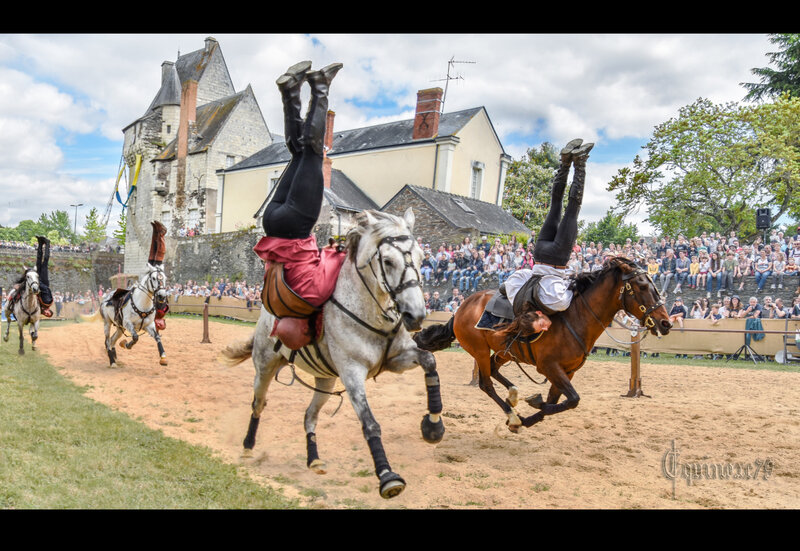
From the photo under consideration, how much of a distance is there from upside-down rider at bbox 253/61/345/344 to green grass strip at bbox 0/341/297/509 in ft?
5.88

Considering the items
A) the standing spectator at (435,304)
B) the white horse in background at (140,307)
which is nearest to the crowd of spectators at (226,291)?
the standing spectator at (435,304)

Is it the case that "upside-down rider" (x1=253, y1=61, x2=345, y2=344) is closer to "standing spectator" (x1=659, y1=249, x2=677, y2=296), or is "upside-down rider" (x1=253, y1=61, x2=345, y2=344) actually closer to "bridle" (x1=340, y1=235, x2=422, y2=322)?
"bridle" (x1=340, y1=235, x2=422, y2=322)

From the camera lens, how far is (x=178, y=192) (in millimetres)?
43969

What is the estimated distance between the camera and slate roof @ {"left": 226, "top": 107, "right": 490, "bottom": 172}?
107ft

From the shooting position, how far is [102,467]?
5.69 meters

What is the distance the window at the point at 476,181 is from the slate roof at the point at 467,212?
97 cm

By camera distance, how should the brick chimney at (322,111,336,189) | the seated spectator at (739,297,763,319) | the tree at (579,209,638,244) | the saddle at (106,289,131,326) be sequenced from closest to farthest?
the saddle at (106,289,131,326), the seated spectator at (739,297,763,319), the brick chimney at (322,111,336,189), the tree at (579,209,638,244)

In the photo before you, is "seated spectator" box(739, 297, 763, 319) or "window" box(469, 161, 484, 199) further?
"window" box(469, 161, 484, 199)

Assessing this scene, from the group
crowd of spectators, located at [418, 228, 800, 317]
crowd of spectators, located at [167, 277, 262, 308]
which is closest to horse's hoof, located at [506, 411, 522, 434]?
crowd of spectators, located at [418, 228, 800, 317]

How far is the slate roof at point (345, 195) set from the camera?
29.4 m

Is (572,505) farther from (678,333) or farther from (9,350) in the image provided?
(9,350)
